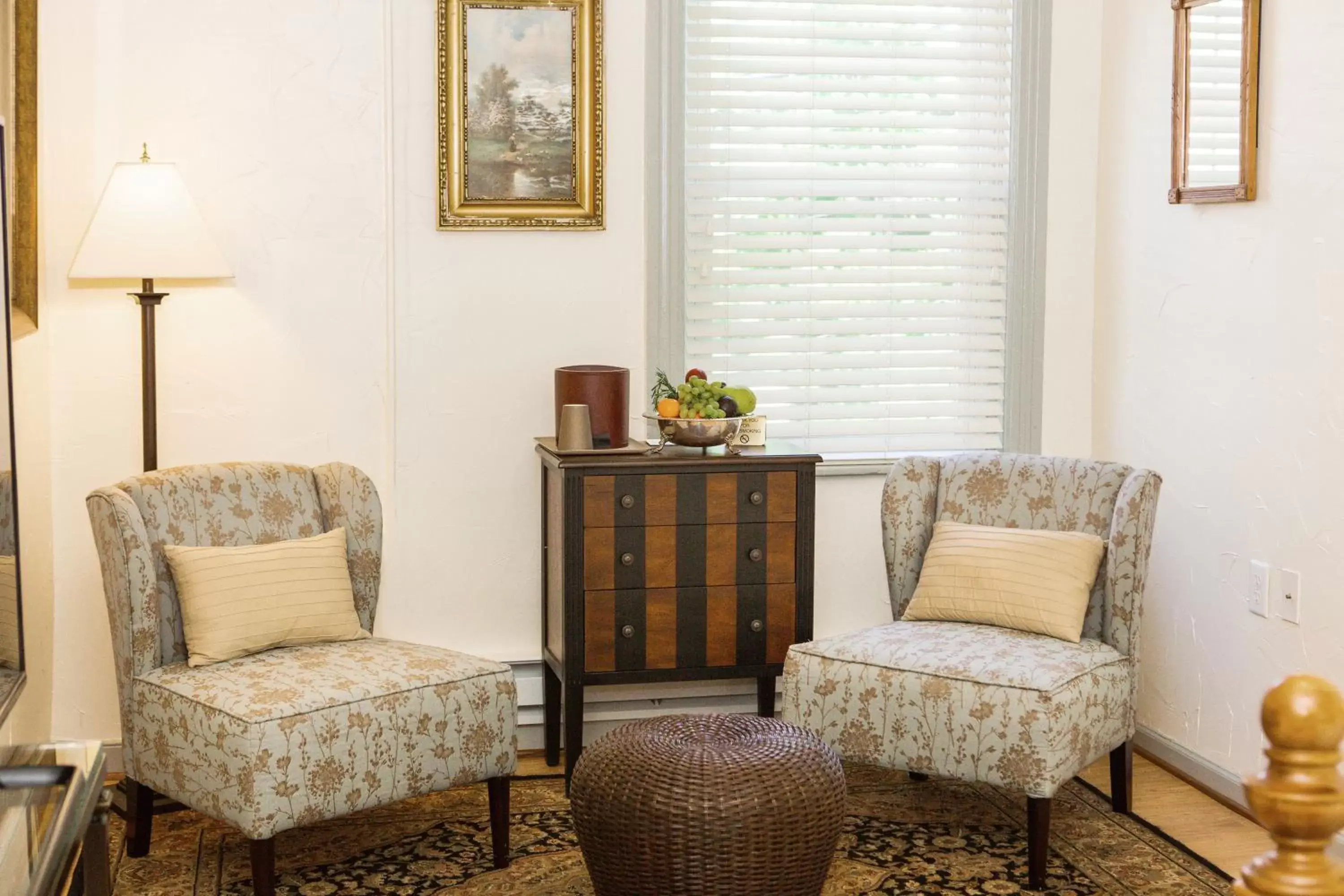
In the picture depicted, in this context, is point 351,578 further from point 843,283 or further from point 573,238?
point 843,283

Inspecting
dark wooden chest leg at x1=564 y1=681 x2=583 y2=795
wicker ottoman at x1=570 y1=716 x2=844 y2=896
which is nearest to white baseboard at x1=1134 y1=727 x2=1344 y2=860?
wicker ottoman at x1=570 y1=716 x2=844 y2=896

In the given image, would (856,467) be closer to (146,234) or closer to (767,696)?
(767,696)

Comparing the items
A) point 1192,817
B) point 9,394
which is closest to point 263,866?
point 9,394

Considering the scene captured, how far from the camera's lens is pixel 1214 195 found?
136 inches

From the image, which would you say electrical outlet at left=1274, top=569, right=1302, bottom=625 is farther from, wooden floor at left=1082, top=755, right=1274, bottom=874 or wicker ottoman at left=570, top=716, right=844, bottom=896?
wicker ottoman at left=570, top=716, right=844, bottom=896

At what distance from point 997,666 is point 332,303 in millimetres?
1923

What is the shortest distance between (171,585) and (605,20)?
1842mm

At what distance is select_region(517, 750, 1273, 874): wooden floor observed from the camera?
10.4 ft

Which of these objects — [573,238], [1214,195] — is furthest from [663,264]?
[1214,195]

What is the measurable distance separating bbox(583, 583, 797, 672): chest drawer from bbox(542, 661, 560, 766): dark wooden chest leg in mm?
298

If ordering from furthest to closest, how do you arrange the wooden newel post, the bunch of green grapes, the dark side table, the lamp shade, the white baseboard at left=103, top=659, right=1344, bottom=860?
1. the white baseboard at left=103, top=659, right=1344, bottom=860
2. the bunch of green grapes
3. the lamp shade
4. the dark side table
5. the wooden newel post

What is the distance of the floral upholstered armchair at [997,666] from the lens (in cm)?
297

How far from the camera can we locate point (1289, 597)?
3271mm

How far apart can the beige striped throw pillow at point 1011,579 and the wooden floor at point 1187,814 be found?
53 centimetres
